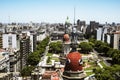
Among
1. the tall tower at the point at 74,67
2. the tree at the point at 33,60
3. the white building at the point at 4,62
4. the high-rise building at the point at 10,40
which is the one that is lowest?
the tree at the point at 33,60

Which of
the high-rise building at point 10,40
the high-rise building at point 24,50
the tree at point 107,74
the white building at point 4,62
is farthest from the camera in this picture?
the high-rise building at point 10,40

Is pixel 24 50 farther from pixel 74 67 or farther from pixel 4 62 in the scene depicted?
pixel 74 67

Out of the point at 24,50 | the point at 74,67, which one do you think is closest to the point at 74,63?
the point at 74,67

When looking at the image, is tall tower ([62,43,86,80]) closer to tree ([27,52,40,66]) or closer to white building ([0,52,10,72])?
white building ([0,52,10,72])

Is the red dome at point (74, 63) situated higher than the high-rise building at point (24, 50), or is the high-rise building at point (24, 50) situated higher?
the red dome at point (74, 63)

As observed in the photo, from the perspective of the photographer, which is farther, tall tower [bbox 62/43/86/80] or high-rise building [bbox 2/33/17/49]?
high-rise building [bbox 2/33/17/49]

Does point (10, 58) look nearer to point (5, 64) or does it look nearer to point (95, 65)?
point (5, 64)

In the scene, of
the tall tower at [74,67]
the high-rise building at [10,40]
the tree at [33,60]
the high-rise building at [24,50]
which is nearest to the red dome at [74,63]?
the tall tower at [74,67]

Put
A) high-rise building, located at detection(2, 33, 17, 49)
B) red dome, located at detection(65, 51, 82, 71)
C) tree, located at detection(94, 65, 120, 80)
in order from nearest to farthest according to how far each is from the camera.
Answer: red dome, located at detection(65, 51, 82, 71), tree, located at detection(94, 65, 120, 80), high-rise building, located at detection(2, 33, 17, 49)

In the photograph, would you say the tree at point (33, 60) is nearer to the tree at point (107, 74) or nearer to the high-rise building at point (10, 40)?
the high-rise building at point (10, 40)

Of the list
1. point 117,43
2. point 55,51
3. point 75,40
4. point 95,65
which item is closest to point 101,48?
point 117,43

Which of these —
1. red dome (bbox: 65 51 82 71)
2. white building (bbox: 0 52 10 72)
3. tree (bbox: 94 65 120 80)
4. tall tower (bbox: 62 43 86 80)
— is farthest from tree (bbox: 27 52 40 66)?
red dome (bbox: 65 51 82 71)
